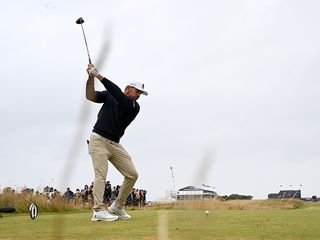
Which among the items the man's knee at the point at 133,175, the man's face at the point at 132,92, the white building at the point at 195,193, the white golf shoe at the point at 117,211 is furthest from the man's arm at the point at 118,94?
the white building at the point at 195,193

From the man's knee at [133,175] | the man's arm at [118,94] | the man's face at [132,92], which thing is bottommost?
the man's knee at [133,175]

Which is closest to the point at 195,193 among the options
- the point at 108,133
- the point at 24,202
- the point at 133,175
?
the point at 108,133

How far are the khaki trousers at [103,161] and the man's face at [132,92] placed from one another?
70 centimetres

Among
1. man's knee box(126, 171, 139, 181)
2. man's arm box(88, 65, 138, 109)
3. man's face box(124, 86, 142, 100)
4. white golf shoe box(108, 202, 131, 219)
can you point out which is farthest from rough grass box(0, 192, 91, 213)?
man's arm box(88, 65, 138, 109)

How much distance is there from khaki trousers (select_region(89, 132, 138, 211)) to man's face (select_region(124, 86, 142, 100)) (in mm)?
705

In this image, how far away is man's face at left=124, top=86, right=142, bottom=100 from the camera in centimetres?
817

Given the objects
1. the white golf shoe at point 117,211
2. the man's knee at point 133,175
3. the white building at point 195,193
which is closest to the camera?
the white building at point 195,193

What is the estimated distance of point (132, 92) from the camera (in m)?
8.20

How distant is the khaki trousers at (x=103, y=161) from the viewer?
320 inches

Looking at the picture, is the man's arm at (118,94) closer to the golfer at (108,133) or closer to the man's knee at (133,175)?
the golfer at (108,133)

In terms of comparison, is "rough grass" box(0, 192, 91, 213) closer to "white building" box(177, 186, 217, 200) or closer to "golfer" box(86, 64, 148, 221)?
"golfer" box(86, 64, 148, 221)

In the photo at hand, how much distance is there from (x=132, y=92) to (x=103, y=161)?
3.46ft

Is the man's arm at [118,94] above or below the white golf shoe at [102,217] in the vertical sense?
above

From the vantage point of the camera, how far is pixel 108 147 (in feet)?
26.9
